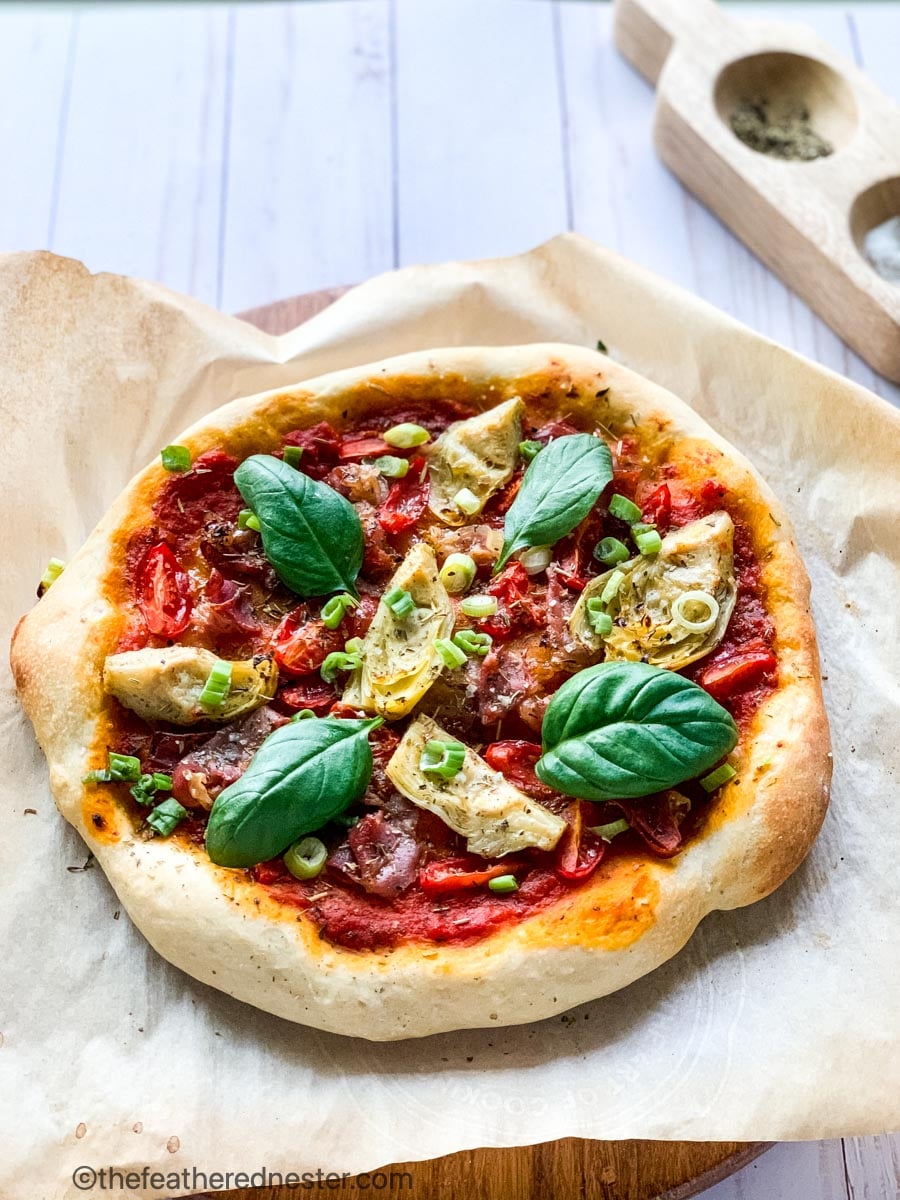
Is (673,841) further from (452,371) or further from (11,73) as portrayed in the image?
(11,73)

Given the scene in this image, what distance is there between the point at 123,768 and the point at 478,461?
1.81 m

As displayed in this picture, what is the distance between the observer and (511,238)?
6719mm

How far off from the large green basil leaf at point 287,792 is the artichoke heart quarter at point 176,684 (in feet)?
1.15

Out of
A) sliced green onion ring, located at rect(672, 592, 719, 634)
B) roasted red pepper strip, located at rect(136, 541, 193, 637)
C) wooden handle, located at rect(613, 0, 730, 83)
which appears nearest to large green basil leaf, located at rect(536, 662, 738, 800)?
sliced green onion ring, located at rect(672, 592, 719, 634)

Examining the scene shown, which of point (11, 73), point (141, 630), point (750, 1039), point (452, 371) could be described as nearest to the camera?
point (750, 1039)

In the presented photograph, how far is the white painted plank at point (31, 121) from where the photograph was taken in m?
6.76

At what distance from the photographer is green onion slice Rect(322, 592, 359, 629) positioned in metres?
4.80

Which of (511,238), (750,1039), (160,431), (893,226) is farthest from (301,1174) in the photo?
(893,226)

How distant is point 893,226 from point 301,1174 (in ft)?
16.5

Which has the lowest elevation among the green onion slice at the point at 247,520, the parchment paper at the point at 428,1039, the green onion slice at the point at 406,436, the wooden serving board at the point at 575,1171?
the wooden serving board at the point at 575,1171

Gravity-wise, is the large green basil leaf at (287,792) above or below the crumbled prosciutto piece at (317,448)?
Result: below

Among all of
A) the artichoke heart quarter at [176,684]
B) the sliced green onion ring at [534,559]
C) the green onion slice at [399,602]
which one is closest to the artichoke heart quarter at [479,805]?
the green onion slice at [399,602]

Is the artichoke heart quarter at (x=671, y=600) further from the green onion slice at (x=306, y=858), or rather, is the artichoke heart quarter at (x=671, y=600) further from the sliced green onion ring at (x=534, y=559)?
the green onion slice at (x=306, y=858)

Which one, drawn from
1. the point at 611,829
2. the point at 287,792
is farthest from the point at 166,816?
the point at 611,829
